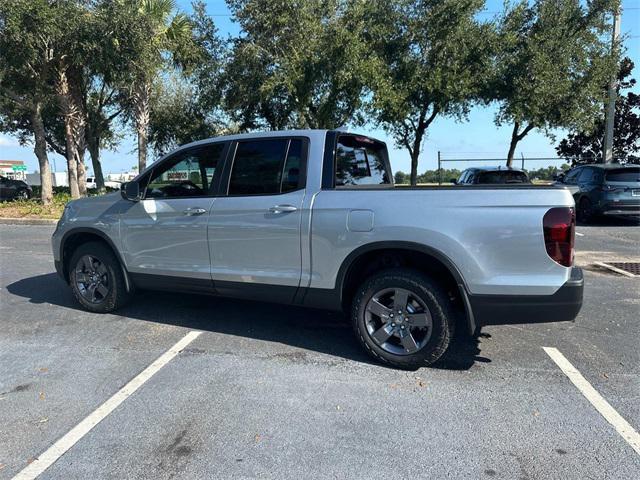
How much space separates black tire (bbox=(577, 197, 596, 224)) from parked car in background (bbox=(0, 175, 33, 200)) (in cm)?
2317

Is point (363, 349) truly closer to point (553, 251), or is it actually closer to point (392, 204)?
point (392, 204)

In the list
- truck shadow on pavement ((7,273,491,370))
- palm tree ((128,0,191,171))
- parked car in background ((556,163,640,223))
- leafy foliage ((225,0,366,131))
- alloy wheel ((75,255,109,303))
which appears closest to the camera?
truck shadow on pavement ((7,273,491,370))

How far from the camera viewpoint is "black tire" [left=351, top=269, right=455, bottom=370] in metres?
3.81

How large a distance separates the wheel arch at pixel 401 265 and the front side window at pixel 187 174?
5.22 ft

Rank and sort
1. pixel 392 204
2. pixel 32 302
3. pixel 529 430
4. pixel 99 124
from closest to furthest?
pixel 529 430, pixel 392 204, pixel 32 302, pixel 99 124

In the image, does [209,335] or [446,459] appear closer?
A: [446,459]

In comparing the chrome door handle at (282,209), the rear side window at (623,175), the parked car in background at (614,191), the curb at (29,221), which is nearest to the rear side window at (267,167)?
the chrome door handle at (282,209)

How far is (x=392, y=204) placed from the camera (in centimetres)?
382

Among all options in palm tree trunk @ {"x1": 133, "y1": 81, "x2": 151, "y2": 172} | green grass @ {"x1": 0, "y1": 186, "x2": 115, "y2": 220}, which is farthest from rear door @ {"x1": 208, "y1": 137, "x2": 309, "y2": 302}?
palm tree trunk @ {"x1": 133, "y1": 81, "x2": 151, "y2": 172}

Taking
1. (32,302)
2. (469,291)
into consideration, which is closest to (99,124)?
(32,302)

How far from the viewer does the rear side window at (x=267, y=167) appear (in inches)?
169

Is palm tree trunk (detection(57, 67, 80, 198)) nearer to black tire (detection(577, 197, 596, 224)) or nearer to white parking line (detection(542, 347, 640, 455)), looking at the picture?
black tire (detection(577, 197, 596, 224))

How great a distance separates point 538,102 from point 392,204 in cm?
1509

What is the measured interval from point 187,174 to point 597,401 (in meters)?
3.91
